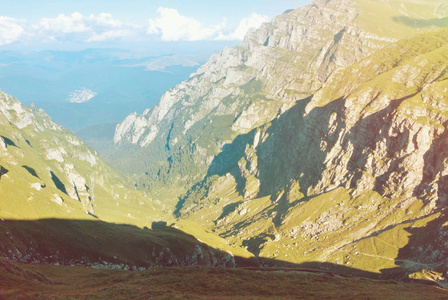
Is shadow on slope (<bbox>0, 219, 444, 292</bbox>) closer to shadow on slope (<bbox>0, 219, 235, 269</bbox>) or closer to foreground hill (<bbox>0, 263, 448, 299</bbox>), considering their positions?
shadow on slope (<bbox>0, 219, 235, 269</bbox>)

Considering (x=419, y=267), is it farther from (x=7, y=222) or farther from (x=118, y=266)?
(x=7, y=222)

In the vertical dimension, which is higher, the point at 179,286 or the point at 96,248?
the point at 179,286

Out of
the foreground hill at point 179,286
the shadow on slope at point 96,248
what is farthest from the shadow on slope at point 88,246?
the foreground hill at point 179,286

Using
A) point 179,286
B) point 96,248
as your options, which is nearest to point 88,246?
point 96,248

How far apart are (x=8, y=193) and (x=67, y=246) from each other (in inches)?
2499

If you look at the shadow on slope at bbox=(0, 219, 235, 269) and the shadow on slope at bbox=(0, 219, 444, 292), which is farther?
the shadow on slope at bbox=(0, 219, 444, 292)

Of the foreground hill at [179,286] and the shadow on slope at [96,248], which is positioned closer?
the foreground hill at [179,286]

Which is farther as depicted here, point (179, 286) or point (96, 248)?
point (96, 248)

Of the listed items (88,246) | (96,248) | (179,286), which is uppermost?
(179,286)

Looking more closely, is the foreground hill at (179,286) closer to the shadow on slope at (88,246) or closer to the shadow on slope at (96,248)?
the shadow on slope at (96,248)

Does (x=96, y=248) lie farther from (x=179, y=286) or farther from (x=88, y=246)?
(x=179, y=286)

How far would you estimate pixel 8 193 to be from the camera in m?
176

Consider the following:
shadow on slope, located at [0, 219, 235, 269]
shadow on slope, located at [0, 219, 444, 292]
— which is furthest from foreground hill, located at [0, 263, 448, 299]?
shadow on slope, located at [0, 219, 235, 269]

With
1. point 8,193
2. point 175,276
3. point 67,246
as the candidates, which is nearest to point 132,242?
point 67,246
